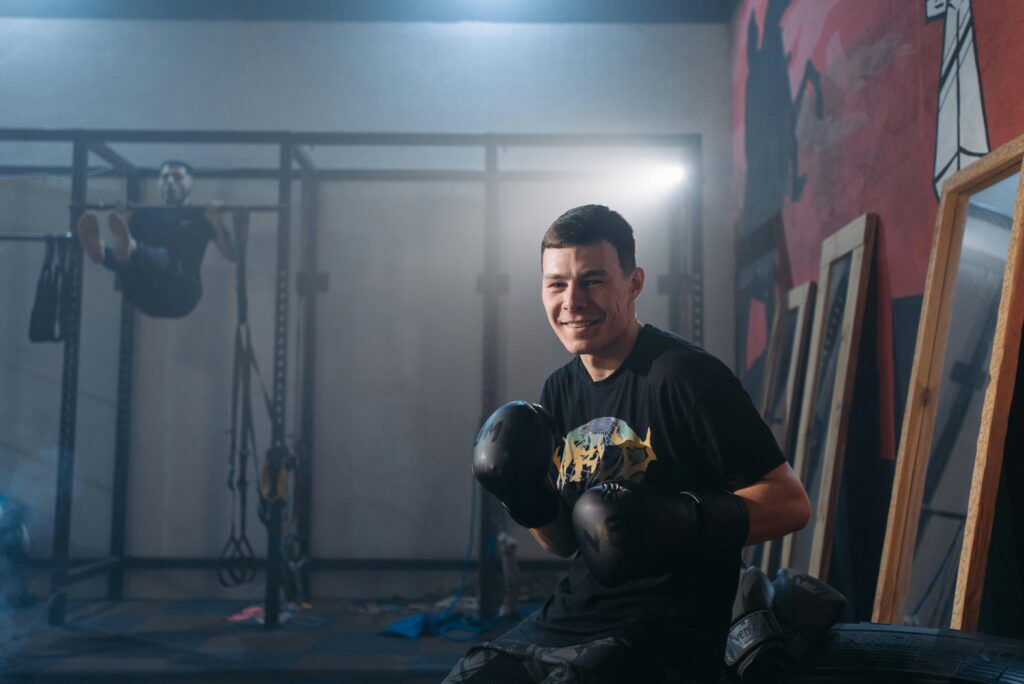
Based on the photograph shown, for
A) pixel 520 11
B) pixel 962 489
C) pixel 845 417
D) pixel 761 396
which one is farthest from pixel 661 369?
pixel 520 11

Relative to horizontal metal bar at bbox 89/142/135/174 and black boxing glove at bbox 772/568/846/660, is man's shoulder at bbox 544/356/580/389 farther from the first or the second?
horizontal metal bar at bbox 89/142/135/174

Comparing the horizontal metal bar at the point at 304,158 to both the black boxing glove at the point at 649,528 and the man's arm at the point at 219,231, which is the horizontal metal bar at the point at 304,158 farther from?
the black boxing glove at the point at 649,528

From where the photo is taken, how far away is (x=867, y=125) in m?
2.75

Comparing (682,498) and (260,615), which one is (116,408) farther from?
(682,498)

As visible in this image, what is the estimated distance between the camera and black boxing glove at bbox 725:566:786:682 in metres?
1.58

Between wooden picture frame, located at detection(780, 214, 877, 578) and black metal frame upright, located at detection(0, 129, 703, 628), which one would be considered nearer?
wooden picture frame, located at detection(780, 214, 877, 578)

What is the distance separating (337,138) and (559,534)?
9.71ft

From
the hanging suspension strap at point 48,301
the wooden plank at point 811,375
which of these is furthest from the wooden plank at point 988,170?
the hanging suspension strap at point 48,301

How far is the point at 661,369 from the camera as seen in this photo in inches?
55.8

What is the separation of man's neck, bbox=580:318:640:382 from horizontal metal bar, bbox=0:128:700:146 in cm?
254

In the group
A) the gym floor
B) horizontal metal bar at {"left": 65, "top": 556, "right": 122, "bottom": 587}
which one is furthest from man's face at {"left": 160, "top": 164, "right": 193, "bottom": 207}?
the gym floor

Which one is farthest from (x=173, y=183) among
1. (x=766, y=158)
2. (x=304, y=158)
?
(x=766, y=158)

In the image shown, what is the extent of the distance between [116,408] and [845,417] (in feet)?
13.5

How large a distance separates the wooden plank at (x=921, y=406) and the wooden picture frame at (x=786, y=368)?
85 centimetres
